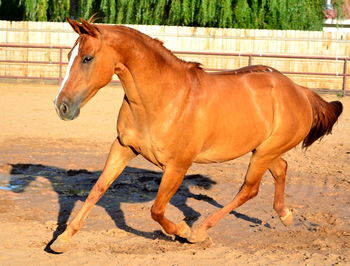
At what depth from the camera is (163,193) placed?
5.21m

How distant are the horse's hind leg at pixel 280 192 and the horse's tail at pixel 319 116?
433 millimetres

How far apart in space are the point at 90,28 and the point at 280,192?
9.00 feet

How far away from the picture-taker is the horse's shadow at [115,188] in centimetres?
641

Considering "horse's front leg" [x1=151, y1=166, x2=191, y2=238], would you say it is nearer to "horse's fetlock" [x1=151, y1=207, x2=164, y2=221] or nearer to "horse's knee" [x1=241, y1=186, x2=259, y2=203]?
"horse's fetlock" [x1=151, y1=207, x2=164, y2=221]

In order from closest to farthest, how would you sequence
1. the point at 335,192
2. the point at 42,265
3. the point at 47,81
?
1. the point at 42,265
2. the point at 335,192
3. the point at 47,81

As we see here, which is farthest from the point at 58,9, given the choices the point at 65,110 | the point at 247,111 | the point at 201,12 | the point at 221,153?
the point at 65,110

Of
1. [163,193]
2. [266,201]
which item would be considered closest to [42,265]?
[163,193]

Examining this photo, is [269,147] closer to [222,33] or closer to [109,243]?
[109,243]

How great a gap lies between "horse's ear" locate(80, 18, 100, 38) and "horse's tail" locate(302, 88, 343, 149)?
8.67ft

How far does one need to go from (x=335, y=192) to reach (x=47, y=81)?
1288 cm

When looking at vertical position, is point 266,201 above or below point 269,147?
below

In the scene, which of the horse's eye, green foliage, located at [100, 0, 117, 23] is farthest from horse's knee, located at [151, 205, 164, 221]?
green foliage, located at [100, 0, 117, 23]

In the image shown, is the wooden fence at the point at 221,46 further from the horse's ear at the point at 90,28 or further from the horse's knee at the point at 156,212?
the horse's ear at the point at 90,28

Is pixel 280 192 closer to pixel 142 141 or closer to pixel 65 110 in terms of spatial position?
pixel 142 141
